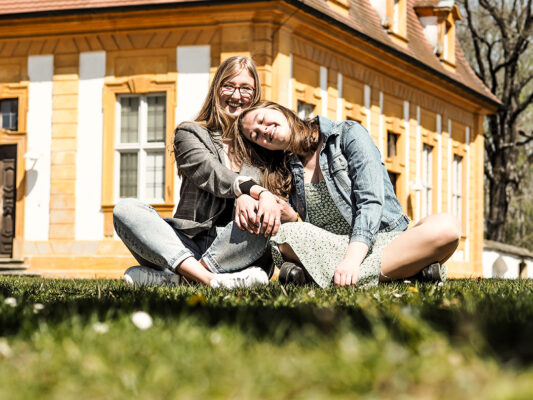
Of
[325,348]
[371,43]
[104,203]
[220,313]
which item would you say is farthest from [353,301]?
[371,43]

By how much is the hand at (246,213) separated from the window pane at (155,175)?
10749mm

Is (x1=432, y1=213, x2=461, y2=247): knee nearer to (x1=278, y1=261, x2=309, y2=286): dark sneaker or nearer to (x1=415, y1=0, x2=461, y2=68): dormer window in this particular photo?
(x1=278, y1=261, x2=309, y2=286): dark sneaker

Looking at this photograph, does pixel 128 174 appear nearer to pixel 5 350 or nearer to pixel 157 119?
pixel 157 119

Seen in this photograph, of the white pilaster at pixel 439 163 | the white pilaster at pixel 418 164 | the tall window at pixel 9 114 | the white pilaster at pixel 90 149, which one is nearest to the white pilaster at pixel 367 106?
the white pilaster at pixel 418 164

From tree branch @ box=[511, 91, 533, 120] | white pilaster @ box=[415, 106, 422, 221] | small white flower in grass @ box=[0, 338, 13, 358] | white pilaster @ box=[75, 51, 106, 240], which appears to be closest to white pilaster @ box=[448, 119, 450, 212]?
white pilaster @ box=[415, 106, 422, 221]

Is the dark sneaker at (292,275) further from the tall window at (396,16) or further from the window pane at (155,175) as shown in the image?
the tall window at (396,16)

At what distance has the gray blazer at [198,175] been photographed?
19.0ft

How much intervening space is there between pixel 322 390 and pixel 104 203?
48.3 feet

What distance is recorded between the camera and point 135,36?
16234 mm

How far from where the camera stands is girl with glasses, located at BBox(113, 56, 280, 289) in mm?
5488

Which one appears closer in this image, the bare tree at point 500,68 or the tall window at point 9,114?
the tall window at point 9,114

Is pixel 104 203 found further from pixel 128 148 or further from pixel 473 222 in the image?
pixel 473 222

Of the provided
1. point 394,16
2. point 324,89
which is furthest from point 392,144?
point 324,89

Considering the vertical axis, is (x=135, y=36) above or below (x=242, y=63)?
above
